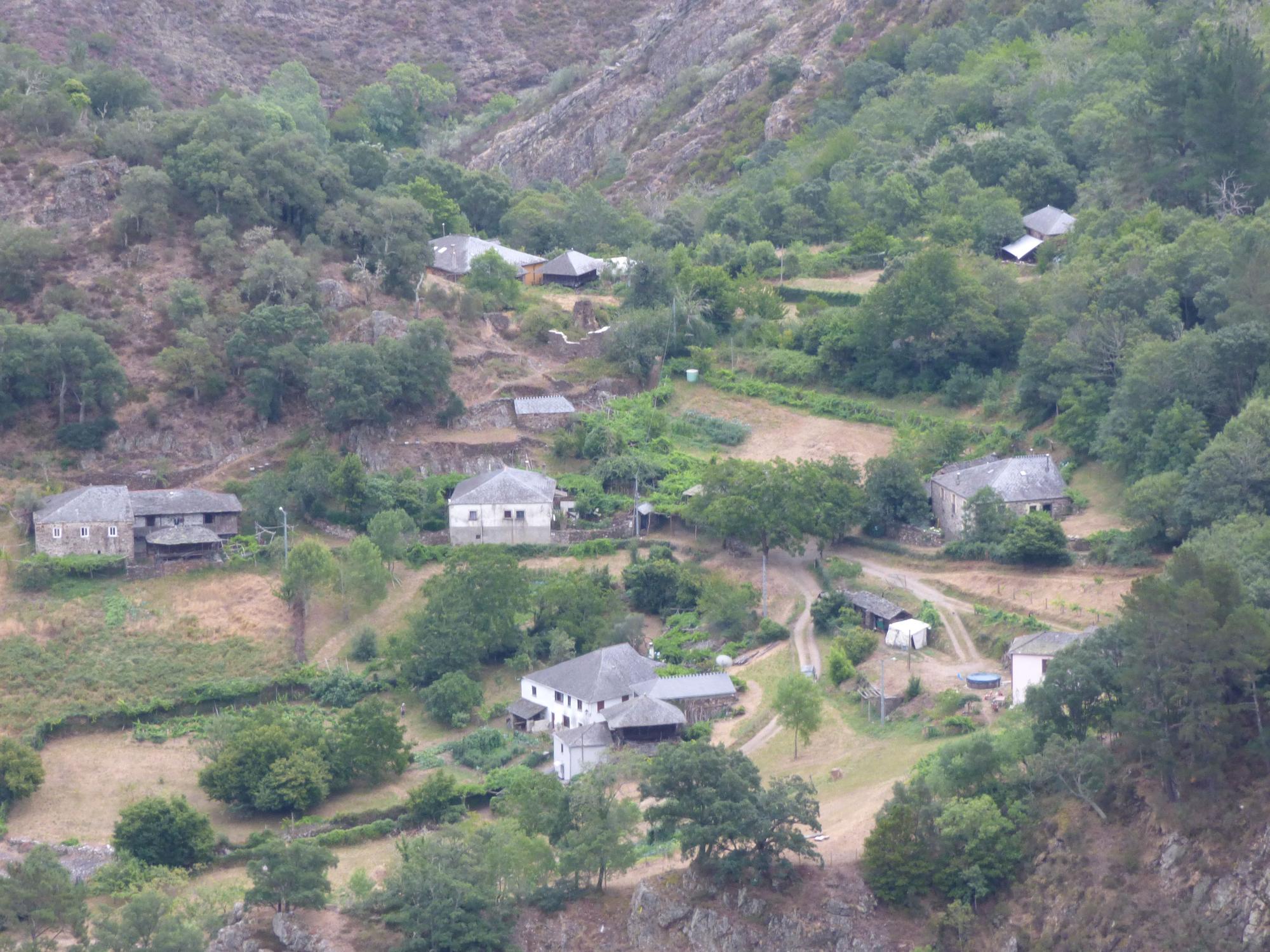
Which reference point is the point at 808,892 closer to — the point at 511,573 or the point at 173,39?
the point at 511,573

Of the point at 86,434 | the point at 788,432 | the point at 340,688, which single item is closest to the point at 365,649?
the point at 340,688

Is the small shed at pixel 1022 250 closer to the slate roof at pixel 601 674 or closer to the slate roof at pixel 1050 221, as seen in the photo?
the slate roof at pixel 1050 221

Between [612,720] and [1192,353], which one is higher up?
[1192,353]

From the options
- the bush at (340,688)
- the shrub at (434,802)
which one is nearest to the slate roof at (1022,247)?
the bush at (340,688)

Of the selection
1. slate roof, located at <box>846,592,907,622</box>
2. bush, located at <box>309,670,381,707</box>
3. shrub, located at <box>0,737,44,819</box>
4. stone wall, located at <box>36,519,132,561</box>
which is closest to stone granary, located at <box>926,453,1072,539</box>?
slate roof, located at <box>846,592,907,622</box>

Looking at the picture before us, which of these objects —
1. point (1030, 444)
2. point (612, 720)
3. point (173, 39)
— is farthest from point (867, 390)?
point (173, 39)

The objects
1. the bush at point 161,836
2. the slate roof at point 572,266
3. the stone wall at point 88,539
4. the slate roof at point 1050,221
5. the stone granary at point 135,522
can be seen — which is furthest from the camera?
the slate roof at point 572,266
